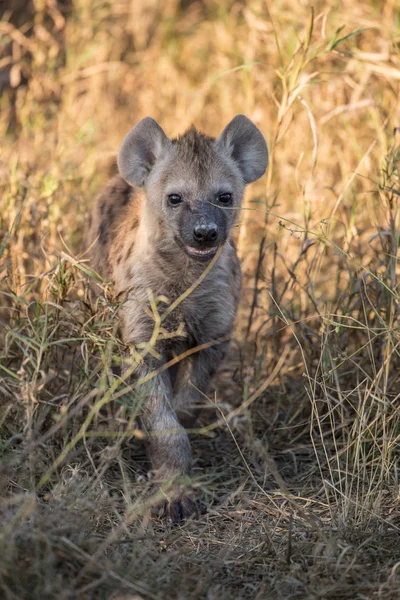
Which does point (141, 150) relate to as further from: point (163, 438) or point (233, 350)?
point (233, 350)

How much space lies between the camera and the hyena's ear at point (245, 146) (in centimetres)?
399

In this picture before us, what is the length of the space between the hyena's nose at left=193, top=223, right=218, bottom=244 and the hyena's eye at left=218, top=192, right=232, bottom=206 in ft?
1.06

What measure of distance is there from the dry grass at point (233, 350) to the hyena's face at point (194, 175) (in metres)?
0.20

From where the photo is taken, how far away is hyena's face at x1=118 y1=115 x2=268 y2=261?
359cm

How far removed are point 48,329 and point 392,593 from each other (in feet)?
5.71

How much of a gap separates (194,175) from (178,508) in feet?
4.83

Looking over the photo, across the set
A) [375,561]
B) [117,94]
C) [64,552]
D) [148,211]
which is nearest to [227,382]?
[148,211]

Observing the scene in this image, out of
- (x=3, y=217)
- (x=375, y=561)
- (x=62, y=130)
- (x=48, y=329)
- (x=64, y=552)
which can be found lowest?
(x=375, y=561)

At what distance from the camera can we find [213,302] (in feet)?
12.4

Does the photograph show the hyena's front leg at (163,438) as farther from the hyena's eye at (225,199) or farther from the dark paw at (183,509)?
the hyena's eye at (225,199)

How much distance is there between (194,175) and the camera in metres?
3.75

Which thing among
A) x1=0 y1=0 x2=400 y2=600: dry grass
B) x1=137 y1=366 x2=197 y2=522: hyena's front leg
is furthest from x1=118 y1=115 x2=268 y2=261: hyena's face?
x1=137 y1=366 x2=197 y2=522: hyena's front leg

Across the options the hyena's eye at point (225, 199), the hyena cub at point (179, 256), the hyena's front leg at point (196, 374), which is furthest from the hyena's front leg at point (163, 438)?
the hyena's eye at point (225, 199)

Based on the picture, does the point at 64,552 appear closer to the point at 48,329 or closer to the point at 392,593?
the point at 392,593
